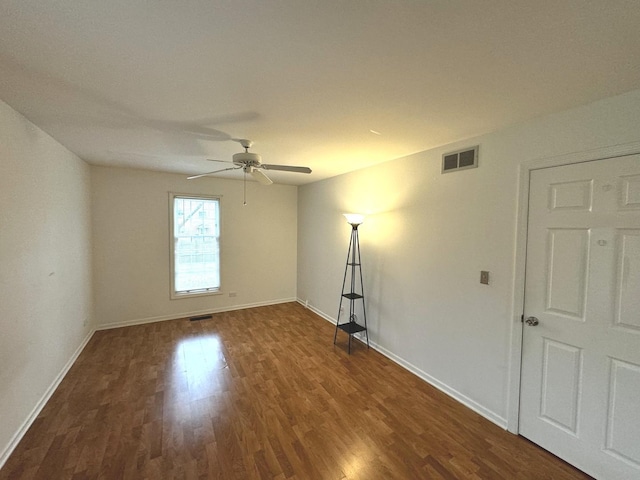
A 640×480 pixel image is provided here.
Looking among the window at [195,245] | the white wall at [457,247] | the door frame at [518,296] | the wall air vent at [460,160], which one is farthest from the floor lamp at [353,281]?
the window at [195,245]

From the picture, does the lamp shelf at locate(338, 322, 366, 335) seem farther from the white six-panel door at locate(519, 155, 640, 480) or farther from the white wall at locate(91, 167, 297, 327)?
the white wall at locate(91, 167, 297, 327)

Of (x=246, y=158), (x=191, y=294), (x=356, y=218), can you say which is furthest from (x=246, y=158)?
(x=191, y=294)

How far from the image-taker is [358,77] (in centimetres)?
146

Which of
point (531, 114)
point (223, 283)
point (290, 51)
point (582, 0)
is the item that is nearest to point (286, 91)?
point (290, 51)

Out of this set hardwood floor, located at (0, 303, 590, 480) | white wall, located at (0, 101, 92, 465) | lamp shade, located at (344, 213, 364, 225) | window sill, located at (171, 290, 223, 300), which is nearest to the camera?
hardwood floor, located at (0, 303, 590, 480)

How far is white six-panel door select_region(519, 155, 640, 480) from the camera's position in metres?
1.59

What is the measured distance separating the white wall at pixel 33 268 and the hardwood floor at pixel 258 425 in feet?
0.86

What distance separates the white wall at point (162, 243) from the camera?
3969mm

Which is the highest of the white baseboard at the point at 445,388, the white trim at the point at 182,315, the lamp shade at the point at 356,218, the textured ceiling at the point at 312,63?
the textured ceiling at the point at 312,63

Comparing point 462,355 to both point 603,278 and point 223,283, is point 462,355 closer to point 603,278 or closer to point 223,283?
point 603,278

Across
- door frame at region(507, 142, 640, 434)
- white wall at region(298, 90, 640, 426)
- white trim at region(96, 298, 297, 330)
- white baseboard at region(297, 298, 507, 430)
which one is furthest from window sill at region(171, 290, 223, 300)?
door frame at region(507, 142, 640, 434)

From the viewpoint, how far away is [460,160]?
244 centimetres

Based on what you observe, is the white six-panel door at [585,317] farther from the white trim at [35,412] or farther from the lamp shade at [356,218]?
the white trim at [35,412]

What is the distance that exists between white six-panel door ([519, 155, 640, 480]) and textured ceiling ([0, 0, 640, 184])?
2.01 feet
